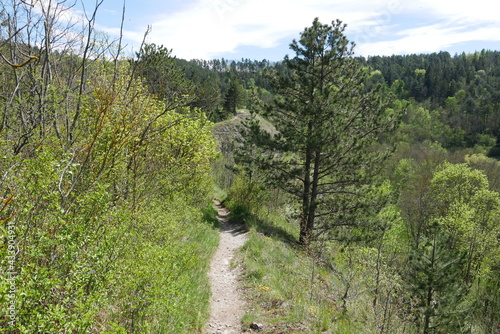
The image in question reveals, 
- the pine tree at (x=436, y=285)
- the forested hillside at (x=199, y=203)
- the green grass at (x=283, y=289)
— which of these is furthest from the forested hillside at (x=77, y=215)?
the pine tree at (x=436, y=285)

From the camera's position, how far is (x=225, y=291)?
788 centimetres

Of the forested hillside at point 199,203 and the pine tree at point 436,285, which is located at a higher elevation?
the forested hillside at point 199,203

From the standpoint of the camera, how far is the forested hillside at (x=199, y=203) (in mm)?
2982

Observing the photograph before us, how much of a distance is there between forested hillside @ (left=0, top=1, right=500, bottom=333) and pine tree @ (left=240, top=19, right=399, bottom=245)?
6 cm

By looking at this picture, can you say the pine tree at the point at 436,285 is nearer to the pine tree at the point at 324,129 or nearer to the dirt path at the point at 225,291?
the pine tree at the point at 324,129

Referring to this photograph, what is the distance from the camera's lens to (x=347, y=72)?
12.4 m

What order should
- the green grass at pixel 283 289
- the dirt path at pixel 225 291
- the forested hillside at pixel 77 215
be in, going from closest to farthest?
the forested hillside at pixel 77 215
the green grass at pixel 283 289
the dirt path at pixel 225 291

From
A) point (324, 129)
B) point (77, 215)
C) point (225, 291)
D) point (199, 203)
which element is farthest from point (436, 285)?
point (77, 215)

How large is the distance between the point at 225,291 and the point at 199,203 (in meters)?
7.00

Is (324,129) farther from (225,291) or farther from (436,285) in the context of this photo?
(436,285)

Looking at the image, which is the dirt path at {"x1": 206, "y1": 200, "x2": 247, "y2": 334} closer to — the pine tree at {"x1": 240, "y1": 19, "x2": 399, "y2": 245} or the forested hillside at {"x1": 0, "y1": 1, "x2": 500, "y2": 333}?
the forested hillside at {"x1": 0, "y1": 1, "x2": 500, "y2": 333}

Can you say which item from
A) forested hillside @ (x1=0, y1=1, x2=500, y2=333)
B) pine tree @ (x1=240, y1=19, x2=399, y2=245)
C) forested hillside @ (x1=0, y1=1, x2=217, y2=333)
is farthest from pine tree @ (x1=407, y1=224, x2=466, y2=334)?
forested hillside @ (x1=0, y1=1, x2=217, y2=333)

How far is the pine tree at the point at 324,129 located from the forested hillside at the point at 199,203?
63 mm

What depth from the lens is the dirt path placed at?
6254 millimetres
